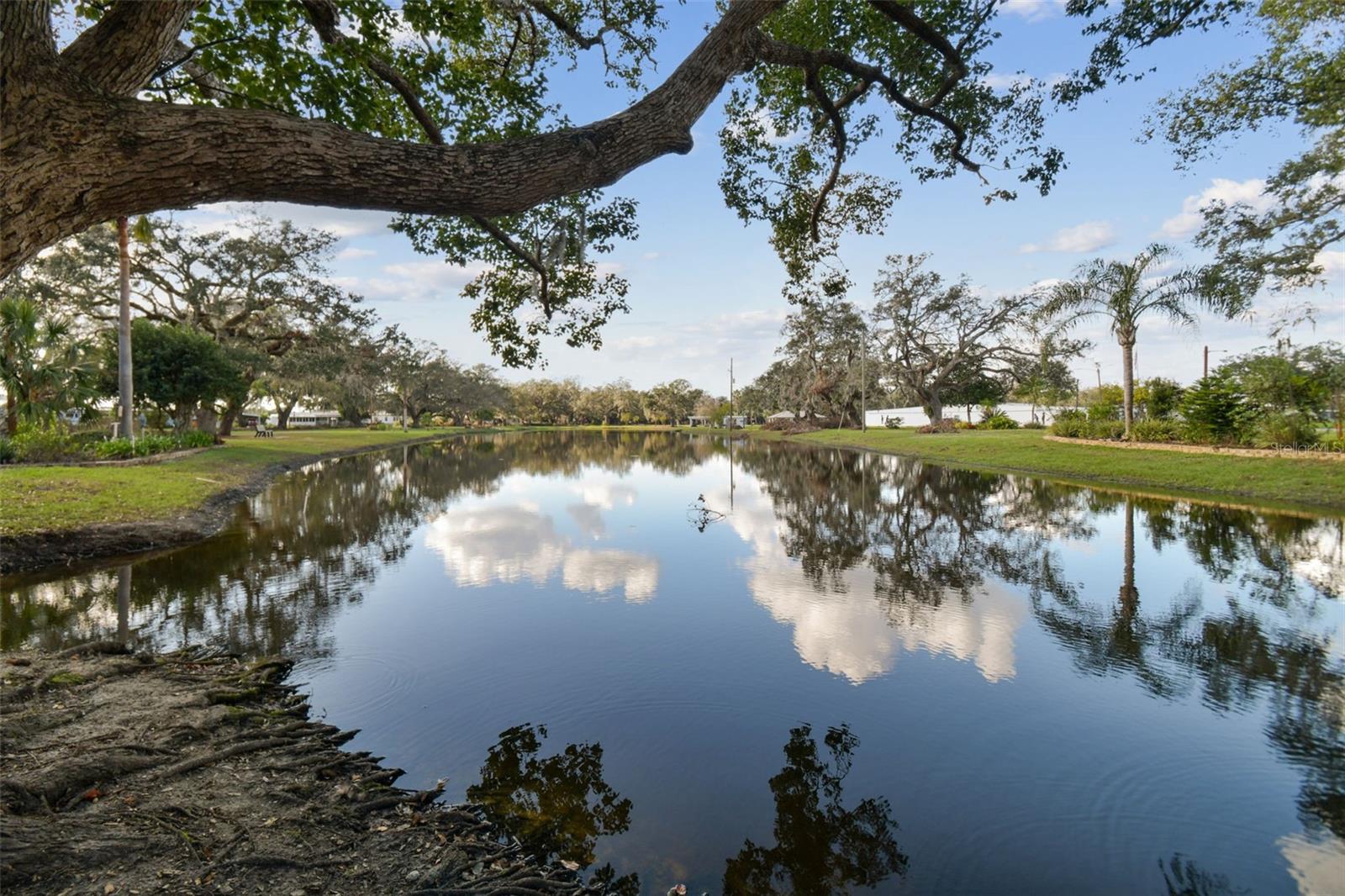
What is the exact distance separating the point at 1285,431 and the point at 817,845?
75.5ft

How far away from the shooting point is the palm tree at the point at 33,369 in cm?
2003

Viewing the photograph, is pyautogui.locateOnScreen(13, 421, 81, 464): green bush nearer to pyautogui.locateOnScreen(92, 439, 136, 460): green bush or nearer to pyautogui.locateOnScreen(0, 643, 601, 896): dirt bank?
pyautogui.locateOnScreen(92, 439, 136, 460): green bush

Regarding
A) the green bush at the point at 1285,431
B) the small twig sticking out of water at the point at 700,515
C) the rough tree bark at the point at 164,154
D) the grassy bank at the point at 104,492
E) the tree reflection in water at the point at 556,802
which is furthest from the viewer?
the green bush at the point at 1285,431

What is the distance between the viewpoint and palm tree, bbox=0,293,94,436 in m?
20.0

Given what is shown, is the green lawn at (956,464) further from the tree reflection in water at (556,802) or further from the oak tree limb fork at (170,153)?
the tree reflection in water at (556,802)

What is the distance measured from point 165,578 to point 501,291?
614cm

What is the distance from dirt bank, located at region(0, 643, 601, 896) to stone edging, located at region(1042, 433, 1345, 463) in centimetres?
2261

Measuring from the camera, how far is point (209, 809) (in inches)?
133

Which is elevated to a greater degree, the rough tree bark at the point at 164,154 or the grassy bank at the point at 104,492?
the rough tree bark at the point at 164,154

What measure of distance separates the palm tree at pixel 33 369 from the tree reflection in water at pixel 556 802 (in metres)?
23.7

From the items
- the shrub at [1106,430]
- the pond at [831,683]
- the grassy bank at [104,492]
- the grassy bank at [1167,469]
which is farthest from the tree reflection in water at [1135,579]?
the grassy bank at [104,492]

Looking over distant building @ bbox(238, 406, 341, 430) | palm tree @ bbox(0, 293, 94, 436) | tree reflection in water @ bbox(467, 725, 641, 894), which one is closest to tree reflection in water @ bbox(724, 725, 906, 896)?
tree reflection in water @ bbox(467, 725, 641, 894)

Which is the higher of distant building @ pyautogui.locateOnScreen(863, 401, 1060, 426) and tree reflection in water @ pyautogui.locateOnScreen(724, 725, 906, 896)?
distant building @ pyautogui.locateOnScreen(863, 401, 1060, 426)

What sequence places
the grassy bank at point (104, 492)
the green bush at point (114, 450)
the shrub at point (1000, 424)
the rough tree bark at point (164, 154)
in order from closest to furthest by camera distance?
the rough tree bark at point (164, 154) < the grassy bank at point (104, 492) < the green bush at point (114, 450) < the shrub at point (1000, 424)
